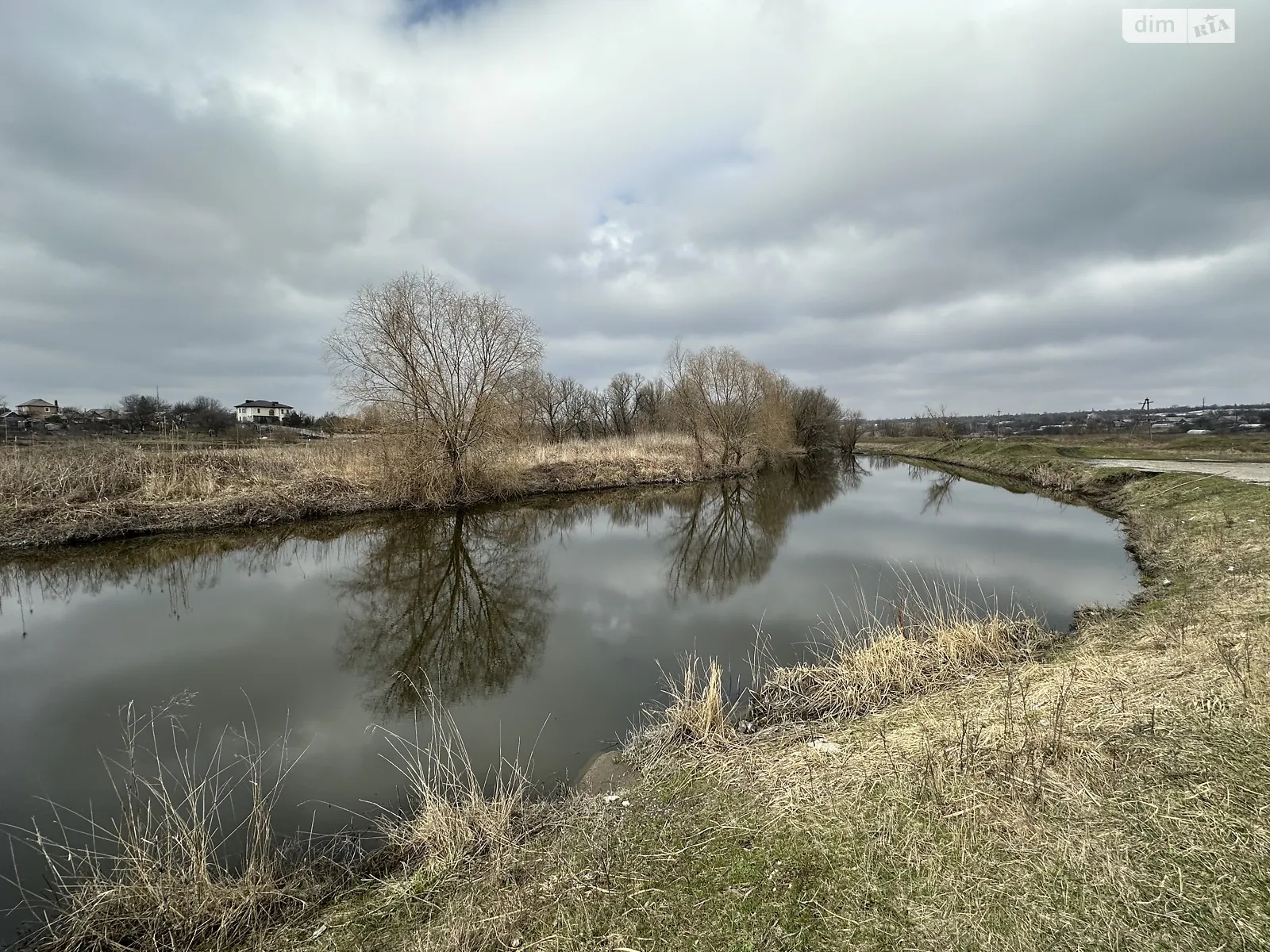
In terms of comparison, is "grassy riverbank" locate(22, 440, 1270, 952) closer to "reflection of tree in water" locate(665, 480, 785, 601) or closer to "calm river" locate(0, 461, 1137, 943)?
"calm river" locate(0, 461, 1137, 943)

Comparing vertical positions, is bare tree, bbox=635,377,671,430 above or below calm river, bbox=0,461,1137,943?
above

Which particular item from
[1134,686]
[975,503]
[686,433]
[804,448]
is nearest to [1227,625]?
[1134,686]

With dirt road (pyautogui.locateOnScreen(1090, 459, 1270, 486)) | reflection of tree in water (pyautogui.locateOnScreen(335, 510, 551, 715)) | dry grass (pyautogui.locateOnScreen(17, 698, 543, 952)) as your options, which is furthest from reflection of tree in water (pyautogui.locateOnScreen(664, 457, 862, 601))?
dirt road (pyautogui.locateOnScreen(1090, 459, 1270, 486))

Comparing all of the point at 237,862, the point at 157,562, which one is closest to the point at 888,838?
the point at 237,862

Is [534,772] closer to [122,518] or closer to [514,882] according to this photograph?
[514,882]

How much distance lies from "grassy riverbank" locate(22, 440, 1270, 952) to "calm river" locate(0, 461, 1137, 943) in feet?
3.87

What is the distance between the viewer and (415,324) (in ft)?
58.1

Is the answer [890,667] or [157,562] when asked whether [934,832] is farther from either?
[157,562]

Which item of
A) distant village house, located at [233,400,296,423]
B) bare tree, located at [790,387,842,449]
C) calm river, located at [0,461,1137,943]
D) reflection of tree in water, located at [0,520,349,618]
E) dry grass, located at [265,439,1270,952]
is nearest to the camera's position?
dry grass, located at [265,439,1270,952]

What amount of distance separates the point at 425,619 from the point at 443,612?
34cm

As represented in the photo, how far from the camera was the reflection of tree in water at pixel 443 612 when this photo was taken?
6.27 m

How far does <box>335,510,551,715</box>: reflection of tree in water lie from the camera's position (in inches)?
247

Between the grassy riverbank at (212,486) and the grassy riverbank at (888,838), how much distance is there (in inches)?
551

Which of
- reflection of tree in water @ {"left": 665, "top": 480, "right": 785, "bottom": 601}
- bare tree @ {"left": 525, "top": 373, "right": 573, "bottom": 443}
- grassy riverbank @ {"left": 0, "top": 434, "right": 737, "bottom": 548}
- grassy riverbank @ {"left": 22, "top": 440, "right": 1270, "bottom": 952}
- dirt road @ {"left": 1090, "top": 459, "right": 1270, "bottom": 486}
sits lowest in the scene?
reflection of tree in water @ {"left": 665, "top": 480, "right": 785, "bottom": 601}
